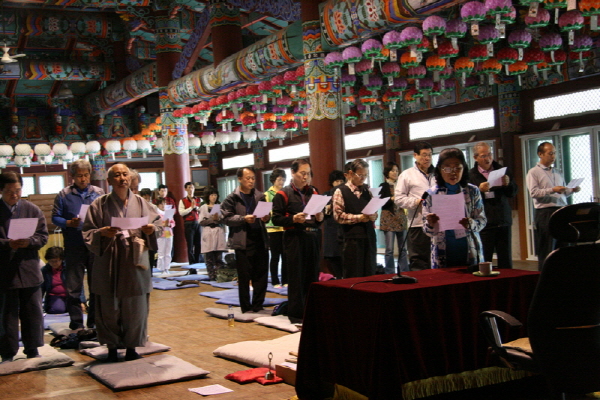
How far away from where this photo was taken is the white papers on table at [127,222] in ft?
14.3


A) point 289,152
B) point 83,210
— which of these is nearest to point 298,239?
point 83,210

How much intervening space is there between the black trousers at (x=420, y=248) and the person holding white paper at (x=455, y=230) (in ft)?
3.78

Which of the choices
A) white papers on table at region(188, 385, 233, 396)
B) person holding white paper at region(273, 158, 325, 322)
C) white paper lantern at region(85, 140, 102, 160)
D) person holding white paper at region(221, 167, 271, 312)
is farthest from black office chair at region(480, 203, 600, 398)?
white paper lantern at region(85, 140, 102, 160)

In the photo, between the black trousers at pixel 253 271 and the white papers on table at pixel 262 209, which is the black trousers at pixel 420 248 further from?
the black trousers at pixel 253 271

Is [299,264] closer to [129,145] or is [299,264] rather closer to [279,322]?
[279,322]

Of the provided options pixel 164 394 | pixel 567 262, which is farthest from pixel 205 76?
→ pixel 567 262

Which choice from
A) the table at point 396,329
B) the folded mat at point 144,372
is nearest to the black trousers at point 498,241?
the table at point 396,329

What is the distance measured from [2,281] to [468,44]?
259 inches

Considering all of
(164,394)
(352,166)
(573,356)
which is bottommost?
(164,394)

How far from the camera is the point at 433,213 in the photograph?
3.81 m

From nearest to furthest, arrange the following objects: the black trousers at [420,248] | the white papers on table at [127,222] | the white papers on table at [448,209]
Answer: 1. the white papers on table at [448,209]
2. the white papers on table at [127,222]
3. the black trousers at [420,248]

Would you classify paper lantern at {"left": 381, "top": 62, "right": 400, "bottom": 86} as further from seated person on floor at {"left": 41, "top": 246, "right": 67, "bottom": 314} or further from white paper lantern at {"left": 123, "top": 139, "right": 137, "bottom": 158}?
white paper lantern at {"left": 123, "top": 139, "right": 137, "bottom": 158}

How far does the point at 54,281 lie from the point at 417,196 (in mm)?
3776

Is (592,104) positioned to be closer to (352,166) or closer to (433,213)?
(352,166)
